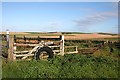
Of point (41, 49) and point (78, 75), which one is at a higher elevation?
point (41, 49)

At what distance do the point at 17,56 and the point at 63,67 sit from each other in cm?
373

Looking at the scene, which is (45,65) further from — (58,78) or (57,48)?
(57,48)

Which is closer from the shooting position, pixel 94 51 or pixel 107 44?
pixel 94 51

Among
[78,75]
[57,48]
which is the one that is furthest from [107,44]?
[78,75]

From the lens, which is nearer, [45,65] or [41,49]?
[45,65]

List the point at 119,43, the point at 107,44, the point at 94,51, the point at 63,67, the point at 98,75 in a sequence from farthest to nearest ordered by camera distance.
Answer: the point at 119,43 < the point at 107,44 < the point at 94,51 < the point at 63,67 < the point at 98,75

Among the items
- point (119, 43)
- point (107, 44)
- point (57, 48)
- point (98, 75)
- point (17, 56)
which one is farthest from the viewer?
point (119, 43)

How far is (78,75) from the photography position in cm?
1120

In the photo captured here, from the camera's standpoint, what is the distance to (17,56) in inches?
584

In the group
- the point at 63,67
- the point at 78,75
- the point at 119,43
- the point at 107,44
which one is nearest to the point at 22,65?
the point at 63,67

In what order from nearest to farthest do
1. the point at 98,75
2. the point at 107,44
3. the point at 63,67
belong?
the point at 98,75 < the point at 63,67 < the point at 107,44

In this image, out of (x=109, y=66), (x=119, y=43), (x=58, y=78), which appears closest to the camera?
(x=58, y=78)

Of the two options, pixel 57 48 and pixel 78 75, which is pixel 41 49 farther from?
pixel 78 75

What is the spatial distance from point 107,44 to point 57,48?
731 cm
